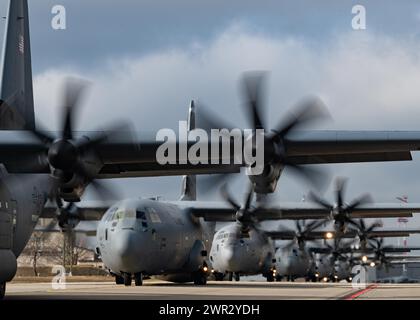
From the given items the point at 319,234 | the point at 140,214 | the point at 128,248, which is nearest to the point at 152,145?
the point at 128,248

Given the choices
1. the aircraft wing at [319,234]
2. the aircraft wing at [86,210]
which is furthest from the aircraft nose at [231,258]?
the aircraft wing at [319,234]

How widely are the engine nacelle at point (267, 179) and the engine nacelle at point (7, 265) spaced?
5.88 m

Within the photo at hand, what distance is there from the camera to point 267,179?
51.9ft

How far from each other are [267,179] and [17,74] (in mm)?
8374

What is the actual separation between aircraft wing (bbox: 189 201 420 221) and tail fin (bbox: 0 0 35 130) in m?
15.5

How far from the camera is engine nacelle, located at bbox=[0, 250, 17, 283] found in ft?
50.5

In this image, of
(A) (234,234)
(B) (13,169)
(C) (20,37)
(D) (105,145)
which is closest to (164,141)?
(D) (105,145)

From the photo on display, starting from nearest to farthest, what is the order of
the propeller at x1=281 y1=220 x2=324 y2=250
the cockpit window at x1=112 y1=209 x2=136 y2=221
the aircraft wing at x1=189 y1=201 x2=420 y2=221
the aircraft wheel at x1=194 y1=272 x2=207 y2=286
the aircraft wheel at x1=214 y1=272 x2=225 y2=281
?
the cockpit window at x1=112 y1=209 x2=136 y2=221
the aircraft wheel at x1=194 y1=272 x2=207 y2=286
the aircraft wing at x1=189 y1=201 x2=420 y2=221
the aircraft wheel at x1=214 y1=272 x2=225 y2=281
the propeller at x1=281 y1=220 x2=324 y2=250

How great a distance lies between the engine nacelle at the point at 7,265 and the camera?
15.4 metres

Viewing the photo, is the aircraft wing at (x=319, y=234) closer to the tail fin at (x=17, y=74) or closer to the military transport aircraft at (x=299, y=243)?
the military transport aircraft at (x=299, y=243)

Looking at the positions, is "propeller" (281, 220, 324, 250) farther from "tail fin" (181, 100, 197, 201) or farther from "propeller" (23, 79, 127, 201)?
"propeller" (23, 79, 127, 201)

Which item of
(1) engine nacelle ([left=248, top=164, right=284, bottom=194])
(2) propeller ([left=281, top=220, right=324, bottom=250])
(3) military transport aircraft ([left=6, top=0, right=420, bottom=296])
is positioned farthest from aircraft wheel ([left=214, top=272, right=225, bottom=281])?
(1) engine nacelle ([left=248, top=164, right=284, bottom=194])

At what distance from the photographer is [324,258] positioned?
71500 mm
